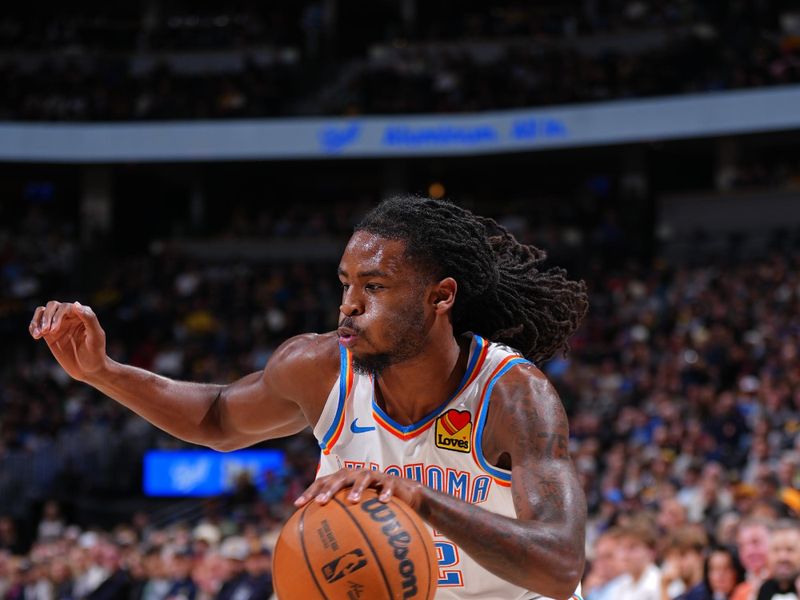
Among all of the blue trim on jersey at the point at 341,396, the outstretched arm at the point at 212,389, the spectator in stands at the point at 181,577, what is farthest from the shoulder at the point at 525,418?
the spectator in stands at the point at 181,577

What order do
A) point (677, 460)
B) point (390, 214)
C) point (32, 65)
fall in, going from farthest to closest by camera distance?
point (32, 65), point (677, 460), point (390, 214)

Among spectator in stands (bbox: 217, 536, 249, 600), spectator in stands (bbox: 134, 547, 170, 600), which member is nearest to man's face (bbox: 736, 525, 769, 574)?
spectator in stands (bbox: 217, 536, 249, 600)

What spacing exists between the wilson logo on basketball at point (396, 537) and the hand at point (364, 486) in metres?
0.05

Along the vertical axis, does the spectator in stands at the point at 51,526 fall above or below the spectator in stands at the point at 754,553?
below

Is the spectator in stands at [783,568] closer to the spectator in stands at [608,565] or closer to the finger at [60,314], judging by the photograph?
the spectator in stands at [608,565]

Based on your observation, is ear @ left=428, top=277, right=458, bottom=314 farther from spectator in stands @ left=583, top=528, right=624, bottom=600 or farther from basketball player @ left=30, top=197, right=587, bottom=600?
spectator in stands @ left=583, top=528, right=624, bottom=600

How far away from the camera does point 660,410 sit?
13.0 metres

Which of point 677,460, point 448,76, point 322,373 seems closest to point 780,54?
point 448,76

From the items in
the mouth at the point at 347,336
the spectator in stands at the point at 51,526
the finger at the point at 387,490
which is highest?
the mouth at the point at 347,336

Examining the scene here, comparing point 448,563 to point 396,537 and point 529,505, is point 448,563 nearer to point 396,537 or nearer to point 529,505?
point 529,505

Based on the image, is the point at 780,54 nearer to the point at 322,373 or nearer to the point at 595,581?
the point at 595,581

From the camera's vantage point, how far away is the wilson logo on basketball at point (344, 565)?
8.69ft

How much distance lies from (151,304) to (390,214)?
17.7 m

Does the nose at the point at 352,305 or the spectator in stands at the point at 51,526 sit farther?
the spectator in stands at the point at 51,526
